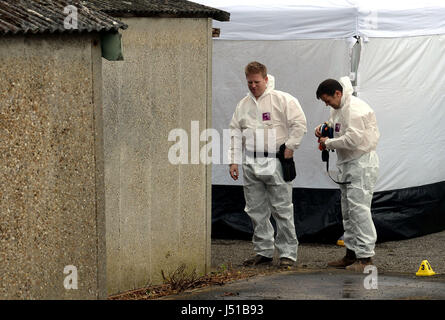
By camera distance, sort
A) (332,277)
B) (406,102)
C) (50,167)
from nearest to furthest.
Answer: (50,167) < (332,277) < (406,102)

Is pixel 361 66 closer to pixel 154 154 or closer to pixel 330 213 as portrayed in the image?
pixel 330 213

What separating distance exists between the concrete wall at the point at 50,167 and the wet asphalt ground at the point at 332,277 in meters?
→ 1.78

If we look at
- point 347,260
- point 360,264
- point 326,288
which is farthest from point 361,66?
point 326,288

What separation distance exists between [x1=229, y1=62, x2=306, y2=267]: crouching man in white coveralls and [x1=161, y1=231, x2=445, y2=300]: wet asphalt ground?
0.83 feet

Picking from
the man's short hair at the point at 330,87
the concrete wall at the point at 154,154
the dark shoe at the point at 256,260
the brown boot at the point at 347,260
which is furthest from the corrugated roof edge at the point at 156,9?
the brown boot at the point at 347,260

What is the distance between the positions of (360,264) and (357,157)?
0.95m

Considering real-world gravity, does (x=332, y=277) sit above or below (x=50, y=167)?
below

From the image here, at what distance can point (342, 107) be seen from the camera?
9023 mm

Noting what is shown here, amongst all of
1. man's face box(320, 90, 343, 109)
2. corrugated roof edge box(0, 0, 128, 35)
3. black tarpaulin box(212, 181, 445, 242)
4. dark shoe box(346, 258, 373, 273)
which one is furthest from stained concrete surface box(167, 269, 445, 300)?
corrugated roof edge box(0, 0, 128, 35)

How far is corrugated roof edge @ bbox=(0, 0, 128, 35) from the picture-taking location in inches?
219

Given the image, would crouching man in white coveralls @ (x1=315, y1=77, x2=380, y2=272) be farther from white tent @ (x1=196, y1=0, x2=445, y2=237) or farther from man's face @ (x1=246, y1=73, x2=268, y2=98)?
white tent @ (x1=196, y1=0, x2=445, y2=237)

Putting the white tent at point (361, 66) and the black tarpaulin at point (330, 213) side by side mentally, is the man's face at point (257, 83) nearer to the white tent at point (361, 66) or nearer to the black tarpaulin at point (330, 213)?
the white tent at point (361, 66)

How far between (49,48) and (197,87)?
100 inches

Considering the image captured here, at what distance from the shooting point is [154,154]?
25.7 feet
